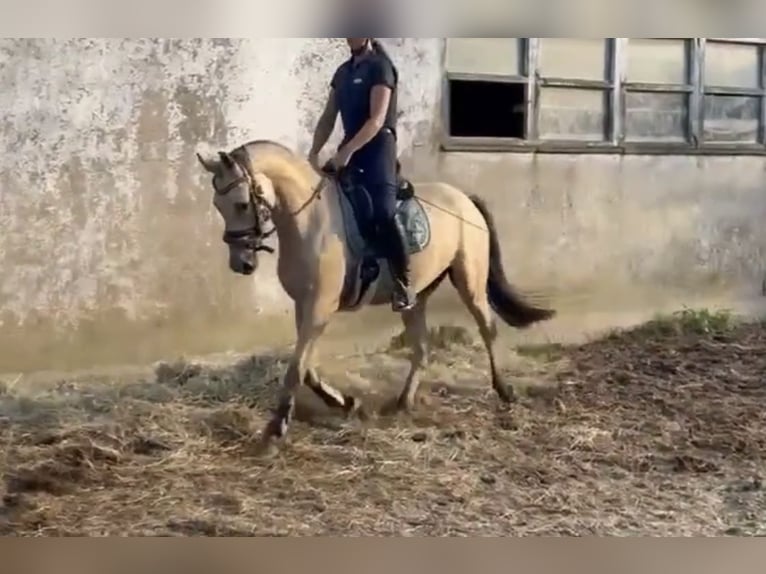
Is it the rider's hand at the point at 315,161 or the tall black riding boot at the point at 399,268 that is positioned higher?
the rider's hand at the point at 315,161

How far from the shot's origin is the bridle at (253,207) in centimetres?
143

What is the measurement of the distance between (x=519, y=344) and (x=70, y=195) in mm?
740

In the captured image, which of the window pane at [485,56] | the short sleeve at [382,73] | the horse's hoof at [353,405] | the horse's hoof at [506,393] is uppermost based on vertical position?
the window pane at [485,56]

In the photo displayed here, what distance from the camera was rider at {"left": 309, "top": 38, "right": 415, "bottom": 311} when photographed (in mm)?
1426

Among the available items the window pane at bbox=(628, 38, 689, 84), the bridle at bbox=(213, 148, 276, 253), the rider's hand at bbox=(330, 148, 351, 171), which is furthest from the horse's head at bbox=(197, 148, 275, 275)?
the window pane at bbox=(628, 38, 689, 84)

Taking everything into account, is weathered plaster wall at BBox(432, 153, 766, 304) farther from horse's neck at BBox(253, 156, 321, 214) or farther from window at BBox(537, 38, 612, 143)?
horse's neck at BBox(253, 156, 321, 214)

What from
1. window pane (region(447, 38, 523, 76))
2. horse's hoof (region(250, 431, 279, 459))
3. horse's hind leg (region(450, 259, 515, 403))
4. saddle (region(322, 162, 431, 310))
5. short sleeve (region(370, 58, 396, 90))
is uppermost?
window pane (region(447, 38, 523, 76))

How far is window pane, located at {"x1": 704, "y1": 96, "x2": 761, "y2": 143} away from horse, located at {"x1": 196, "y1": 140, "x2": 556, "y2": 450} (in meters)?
0.38

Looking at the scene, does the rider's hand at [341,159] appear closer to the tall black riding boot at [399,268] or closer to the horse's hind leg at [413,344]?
the tall black riding boot at [399,268]

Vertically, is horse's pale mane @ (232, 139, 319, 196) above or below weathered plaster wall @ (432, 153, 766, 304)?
above

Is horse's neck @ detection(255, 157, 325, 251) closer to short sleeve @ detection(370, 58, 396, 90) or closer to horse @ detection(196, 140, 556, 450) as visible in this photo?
horse @ detection(196, 140, 556, 450)

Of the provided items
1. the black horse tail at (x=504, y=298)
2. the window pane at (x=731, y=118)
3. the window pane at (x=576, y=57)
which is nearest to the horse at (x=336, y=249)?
the black horse tail at (x=504, y=298)

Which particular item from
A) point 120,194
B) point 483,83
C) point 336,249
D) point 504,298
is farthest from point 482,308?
point 120,194

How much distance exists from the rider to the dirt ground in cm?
20
